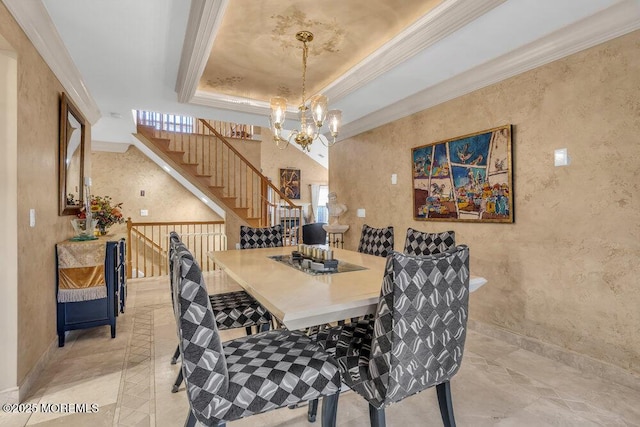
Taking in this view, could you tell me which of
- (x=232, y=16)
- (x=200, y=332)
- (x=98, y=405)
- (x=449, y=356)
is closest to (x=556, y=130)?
(x=449, y=356)

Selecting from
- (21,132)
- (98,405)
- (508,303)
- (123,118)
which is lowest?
(98,405)

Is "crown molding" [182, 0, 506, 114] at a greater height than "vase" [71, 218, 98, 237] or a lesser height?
greater

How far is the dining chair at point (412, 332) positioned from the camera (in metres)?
1.21

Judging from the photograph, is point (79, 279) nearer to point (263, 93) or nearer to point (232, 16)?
point (232, 16)

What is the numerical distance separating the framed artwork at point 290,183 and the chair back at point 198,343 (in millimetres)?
8301

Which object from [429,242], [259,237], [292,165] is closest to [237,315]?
[259,237]

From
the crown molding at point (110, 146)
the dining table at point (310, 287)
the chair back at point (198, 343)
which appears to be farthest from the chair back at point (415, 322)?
the crown molding at point (110, 146)

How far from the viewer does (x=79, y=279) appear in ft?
8.91

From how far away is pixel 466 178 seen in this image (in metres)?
3.02

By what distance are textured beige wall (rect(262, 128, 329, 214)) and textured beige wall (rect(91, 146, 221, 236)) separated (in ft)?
8.89

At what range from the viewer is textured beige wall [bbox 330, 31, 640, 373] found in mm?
2057

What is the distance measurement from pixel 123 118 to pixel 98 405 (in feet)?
12.6

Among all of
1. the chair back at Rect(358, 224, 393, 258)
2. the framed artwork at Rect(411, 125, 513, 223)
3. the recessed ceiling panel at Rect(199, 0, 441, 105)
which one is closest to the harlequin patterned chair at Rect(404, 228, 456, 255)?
the chair back at Rect(358, 224, 393, 258)

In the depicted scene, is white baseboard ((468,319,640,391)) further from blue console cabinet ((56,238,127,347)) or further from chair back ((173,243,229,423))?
blue console cabinet ((56,238,127,347))
